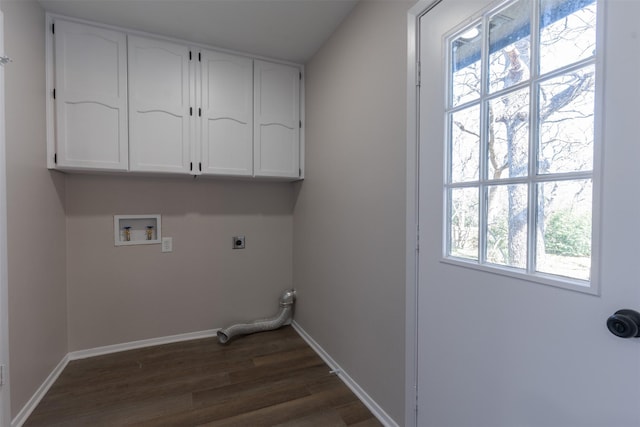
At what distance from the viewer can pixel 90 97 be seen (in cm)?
204

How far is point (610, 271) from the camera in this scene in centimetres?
76

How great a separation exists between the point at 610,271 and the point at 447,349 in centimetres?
71

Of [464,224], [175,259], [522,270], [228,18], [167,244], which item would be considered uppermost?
[228,18]

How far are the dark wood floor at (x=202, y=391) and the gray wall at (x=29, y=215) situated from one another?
0.25 metres

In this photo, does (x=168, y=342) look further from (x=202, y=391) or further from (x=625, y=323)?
(x=625, y=323)

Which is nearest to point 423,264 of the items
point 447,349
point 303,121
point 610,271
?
point 447,349

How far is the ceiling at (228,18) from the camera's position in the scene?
187 centimetres

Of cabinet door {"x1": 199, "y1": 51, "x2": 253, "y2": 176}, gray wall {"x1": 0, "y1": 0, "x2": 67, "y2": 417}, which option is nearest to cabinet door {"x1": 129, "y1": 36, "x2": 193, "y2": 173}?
cabinet door {"x1": 199, "y1": 51, "x2": 253, "y2": 176}

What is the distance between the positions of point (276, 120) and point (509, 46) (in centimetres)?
195

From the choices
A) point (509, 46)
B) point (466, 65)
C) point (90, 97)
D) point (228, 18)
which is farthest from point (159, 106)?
point (509, 46)

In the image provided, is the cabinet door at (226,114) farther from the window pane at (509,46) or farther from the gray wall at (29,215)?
the window pane at (509,46)

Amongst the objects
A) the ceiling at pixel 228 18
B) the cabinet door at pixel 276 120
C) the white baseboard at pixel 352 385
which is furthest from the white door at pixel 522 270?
the cabinet door at pixel 276 120

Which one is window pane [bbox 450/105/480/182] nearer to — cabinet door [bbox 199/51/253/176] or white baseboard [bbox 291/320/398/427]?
white baseboard [bbox 291/320/398/427]

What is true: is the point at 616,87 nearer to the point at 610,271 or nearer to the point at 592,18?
the point at 592,18
